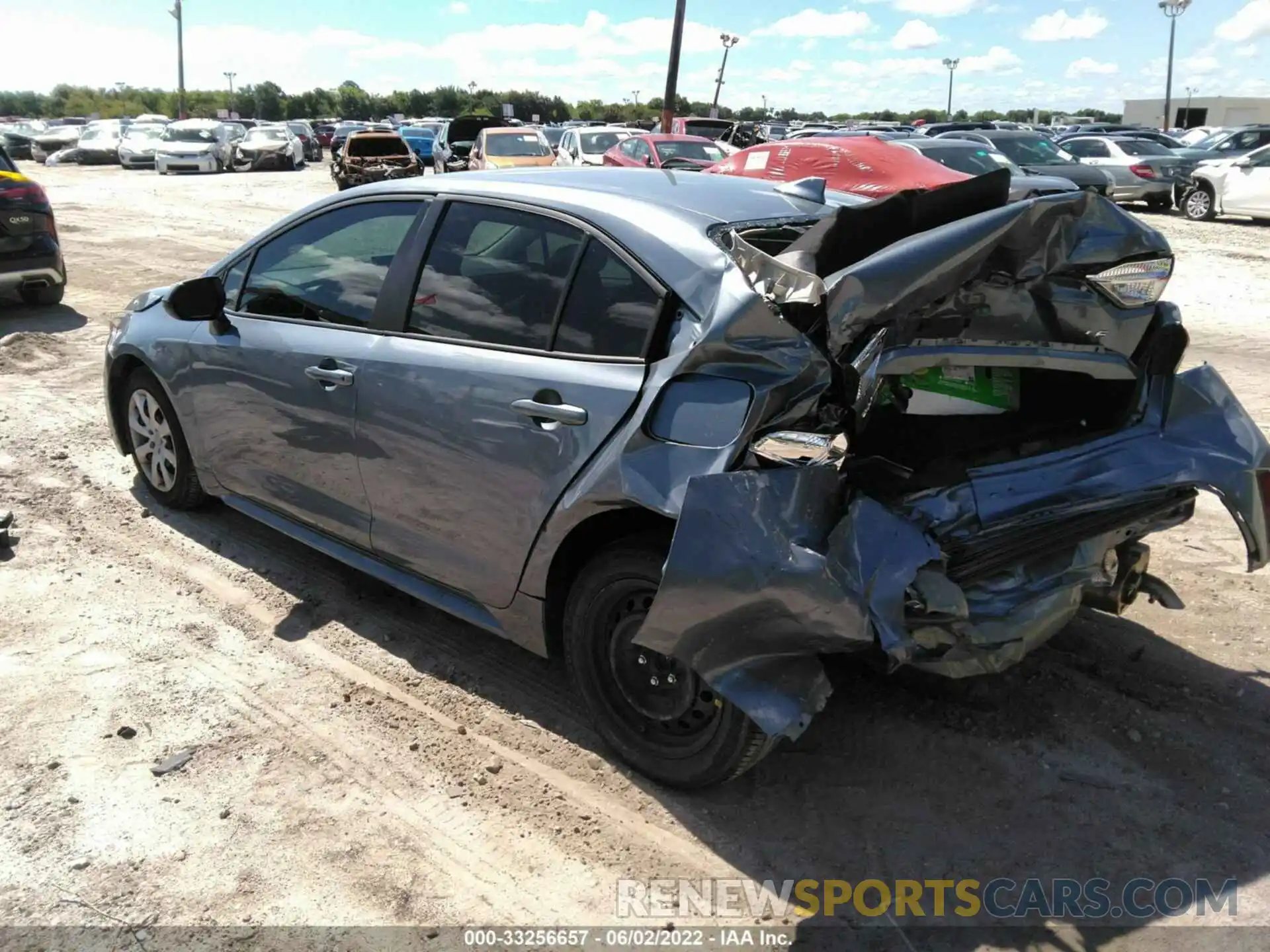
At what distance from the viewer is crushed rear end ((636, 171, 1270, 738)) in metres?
2.60

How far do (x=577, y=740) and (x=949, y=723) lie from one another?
4.19ft

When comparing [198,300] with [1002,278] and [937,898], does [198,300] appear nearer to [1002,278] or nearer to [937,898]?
[1002,278]

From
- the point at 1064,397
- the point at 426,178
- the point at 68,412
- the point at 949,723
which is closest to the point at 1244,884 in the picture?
the point at 949,723

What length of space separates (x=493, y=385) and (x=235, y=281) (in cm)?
197

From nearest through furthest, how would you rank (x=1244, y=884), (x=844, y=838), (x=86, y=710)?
(x=1244, y=884) → (x=844, y=838) → (x=86, y=710)

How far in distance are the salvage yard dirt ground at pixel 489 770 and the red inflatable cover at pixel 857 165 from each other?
791 cm

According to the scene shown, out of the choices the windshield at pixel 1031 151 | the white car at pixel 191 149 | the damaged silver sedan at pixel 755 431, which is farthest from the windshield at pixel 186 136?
the damaged silver sedan at pixel 755 431

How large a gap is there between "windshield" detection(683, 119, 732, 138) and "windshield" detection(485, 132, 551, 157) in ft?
15.1

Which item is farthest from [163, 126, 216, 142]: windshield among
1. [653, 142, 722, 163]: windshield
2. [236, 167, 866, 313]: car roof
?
[236, 167, 866, 313]: car roof

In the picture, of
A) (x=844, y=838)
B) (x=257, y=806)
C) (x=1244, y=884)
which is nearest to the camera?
(x=1244, y=884)

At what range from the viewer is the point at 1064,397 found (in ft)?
10.8

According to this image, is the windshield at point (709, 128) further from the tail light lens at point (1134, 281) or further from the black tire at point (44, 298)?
the tail light lens at point (1134, 281)

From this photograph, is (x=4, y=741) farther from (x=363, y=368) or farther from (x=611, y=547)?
(x=611, y=547)

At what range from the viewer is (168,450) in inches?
201
